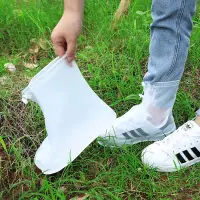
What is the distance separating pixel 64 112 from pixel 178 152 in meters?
0.48

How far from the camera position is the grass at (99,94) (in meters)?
1.41

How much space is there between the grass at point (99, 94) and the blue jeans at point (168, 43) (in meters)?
0.29

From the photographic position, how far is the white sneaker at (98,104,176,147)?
1.54 meters

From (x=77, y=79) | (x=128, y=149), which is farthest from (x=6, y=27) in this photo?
(x=128, y=149)

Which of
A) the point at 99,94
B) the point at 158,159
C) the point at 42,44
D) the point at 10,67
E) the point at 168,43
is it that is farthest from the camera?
the point at 42,44

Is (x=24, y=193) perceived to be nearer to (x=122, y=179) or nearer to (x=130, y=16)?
(x=122, y=179)

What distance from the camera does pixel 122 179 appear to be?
1407mm

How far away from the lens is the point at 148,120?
1.53m

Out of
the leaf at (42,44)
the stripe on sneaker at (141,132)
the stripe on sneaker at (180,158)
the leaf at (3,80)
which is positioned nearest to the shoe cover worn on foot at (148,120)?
the stripe on sneaker at (141,132)

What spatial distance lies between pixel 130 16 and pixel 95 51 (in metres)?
0.35

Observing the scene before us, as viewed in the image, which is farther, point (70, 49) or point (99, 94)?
point (99, 94)

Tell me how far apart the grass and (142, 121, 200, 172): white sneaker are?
0.10 ft

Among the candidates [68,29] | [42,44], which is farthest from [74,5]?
[42,44]

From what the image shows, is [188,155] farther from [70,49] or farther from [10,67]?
[10,67]
